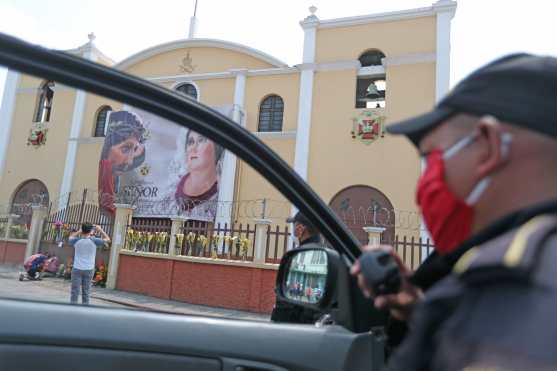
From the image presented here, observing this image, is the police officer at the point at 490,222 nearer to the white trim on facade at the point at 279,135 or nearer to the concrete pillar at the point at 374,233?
the concrete pillar at the point at 374,233

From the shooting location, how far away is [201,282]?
9.50m

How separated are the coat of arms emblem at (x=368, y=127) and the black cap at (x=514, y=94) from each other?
13.4 m

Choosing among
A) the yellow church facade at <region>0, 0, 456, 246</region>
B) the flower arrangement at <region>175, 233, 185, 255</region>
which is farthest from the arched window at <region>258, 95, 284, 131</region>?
the flower arrangement at <region>175, 233, 185, 255</region>

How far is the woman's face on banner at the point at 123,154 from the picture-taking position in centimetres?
Answer: 1631

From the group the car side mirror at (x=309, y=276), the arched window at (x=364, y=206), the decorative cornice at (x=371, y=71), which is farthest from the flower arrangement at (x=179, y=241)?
the car side mirror at (x=309, y=276)

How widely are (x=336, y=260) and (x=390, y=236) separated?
11466mm

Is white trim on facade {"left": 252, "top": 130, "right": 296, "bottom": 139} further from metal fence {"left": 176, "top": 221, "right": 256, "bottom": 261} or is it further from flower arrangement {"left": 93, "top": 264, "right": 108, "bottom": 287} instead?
flower arrangement {"left": 93, "top": 264, "right": 108, "bottom": 287}

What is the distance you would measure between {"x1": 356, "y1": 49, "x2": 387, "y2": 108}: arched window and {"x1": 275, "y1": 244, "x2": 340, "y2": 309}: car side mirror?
13190 mm

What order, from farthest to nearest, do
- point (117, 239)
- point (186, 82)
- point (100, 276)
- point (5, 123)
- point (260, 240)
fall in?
point (5, 123) → point (186, 82) → point (117, 239) → point (100, 276) → point (260, 240)

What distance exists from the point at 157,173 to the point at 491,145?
15567 mm

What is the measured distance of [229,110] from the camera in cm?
1532

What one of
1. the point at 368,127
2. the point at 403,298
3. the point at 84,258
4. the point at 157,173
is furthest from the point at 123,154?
the point at 403,298

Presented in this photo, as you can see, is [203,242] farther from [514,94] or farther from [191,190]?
[514,94]

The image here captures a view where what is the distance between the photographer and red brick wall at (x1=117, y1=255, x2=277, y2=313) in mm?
8930
